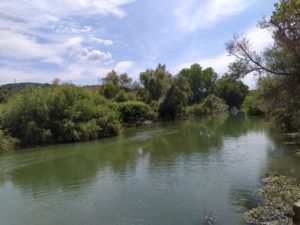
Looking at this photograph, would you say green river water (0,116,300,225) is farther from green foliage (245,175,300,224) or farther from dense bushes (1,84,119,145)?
dense bushes (1,84,119,145)

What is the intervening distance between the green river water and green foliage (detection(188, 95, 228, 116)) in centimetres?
5112

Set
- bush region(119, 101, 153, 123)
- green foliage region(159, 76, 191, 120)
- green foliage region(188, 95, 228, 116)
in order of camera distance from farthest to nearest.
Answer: green foliage region(188, 95, 228, 116), green foliage region(159, 76, 191, 120), bush region(119, 101, 153, 123)

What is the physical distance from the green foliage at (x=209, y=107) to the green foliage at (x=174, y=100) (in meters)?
8.80

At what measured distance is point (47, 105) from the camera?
4294 cm

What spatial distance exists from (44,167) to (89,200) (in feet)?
35.7

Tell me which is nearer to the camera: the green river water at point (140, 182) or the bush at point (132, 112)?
the green river water at point (140, 182)

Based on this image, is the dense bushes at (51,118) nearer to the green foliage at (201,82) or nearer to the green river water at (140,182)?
the green river water at (140,182)

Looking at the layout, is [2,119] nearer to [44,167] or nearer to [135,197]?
[44,167]

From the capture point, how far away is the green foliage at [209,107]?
84.2 metres

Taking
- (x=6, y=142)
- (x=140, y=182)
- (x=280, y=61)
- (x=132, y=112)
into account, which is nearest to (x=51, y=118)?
(x=6, y=142)

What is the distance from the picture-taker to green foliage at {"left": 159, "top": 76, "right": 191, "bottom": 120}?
71.8 m

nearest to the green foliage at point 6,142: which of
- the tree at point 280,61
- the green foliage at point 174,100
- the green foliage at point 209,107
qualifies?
the tree at point 280,61

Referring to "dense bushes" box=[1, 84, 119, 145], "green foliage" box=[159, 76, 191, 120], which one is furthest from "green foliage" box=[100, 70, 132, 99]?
"dense bushes" box=[1, 84, 119, 145]

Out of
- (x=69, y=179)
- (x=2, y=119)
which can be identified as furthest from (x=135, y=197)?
(x=2, y=119)
